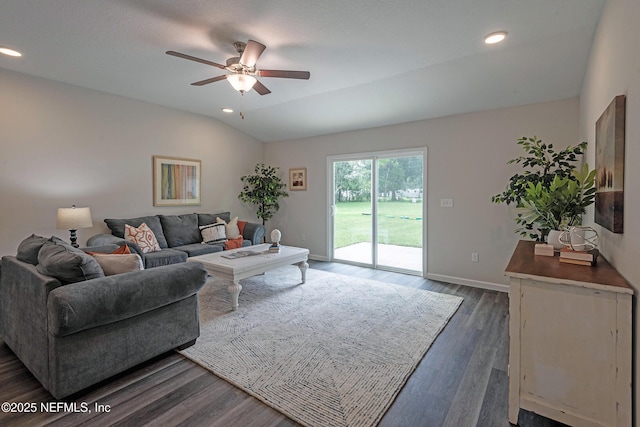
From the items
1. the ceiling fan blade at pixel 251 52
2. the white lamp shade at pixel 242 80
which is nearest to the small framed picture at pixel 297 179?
the white lamp shade at pixel 242 80

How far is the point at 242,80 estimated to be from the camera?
9.39ft

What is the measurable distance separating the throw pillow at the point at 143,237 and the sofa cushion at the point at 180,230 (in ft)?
1.14

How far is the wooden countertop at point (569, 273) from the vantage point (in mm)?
1415

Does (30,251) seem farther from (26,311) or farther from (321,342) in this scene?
(321,342)

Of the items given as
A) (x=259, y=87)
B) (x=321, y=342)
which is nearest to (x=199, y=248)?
(x=259, y=87)

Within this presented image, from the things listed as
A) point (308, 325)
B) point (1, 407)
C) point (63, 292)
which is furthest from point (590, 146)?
point (1, 407)

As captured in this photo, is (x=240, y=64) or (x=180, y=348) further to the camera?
(x=240, y=64)

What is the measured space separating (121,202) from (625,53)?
5.46 m

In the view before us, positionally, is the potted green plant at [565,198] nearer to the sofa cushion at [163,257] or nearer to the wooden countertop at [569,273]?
the wooden countertop at [569,273]

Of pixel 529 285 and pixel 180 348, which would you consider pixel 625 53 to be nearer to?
pixel 529 285

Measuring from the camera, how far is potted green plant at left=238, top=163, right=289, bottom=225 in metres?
6.00

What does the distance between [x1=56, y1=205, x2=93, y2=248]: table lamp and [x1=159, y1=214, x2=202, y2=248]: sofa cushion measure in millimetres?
1101

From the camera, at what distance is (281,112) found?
16.6 feet

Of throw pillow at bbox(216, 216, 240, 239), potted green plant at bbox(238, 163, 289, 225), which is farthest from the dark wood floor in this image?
potted green plant at bbox(238, 163, 289, 225)
